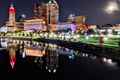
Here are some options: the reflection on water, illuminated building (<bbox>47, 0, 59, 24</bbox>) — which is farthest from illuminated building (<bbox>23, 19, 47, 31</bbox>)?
the reflection on water

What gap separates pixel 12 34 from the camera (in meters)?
72.8

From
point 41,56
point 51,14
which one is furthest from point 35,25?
point 41,56

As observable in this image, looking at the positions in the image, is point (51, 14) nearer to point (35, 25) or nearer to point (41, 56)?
point (35, 25)

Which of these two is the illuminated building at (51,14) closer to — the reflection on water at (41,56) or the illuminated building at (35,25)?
the illuminated building at (35,25)

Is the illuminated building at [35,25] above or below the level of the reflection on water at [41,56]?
above

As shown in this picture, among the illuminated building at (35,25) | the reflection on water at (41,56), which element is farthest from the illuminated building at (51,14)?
the reflection on water at (41,56)

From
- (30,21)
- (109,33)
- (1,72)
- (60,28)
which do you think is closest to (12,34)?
(30,21)

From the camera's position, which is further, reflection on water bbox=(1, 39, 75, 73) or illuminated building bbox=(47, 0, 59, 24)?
illuminated building bbox=(47, 0, 59, 24)

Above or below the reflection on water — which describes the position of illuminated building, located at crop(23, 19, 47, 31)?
A: above

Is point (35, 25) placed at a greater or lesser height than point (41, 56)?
greater

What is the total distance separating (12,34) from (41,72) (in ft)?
206

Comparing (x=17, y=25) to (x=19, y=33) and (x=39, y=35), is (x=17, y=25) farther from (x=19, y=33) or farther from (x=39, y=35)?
(x=39, y=35)

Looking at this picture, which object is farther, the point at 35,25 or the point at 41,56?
the point at 35,25

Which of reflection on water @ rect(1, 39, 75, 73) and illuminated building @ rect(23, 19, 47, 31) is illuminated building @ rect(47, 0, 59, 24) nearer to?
illuminated building @ rect(23, 19, 47, 31)
